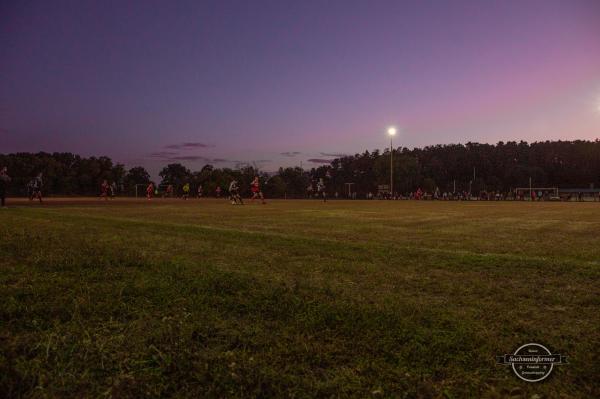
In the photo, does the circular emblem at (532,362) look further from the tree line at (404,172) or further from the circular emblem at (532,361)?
the tree line at (404,172)

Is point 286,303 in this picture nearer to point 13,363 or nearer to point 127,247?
point 13,363

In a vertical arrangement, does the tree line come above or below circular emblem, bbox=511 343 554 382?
above

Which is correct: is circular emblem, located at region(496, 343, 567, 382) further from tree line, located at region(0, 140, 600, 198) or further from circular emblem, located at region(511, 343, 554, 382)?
tree line, located at region(0, 140, 600, 198)

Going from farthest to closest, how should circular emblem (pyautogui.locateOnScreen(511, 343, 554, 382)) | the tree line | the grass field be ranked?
the tree line < circular emblem (pyautogui.locateOnScreen(511, 343, 554, 382)) < the grass field

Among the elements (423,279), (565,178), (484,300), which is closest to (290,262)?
(423,279)

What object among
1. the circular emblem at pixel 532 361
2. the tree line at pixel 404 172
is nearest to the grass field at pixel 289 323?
the circular emblem at pixel 532 361

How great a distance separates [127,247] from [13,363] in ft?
15.6

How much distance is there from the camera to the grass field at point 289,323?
9.04 ft

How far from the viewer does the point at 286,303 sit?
167 inches

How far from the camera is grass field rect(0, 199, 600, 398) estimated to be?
276cm

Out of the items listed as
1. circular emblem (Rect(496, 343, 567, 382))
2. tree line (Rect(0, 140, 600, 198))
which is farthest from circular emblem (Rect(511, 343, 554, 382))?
tree line (Rect(0, 140, 600, 198))

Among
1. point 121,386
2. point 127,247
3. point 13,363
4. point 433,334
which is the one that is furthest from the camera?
point 127,247

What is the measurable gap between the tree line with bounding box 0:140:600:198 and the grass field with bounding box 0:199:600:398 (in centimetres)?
9190

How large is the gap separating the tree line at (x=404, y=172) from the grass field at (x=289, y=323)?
91.9 m
